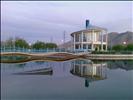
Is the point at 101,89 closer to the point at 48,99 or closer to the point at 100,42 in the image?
the point at 48,99

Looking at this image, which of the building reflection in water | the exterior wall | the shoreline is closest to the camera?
the building reflection in water

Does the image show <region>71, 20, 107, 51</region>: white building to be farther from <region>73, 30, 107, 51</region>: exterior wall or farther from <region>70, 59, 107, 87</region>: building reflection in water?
<region>70, 59, 107, 87</region>: building reflection in water

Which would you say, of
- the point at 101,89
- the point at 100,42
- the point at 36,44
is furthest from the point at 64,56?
the point at 101,89

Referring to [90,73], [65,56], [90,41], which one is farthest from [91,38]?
[90,73]

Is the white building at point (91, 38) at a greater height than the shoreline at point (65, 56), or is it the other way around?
the white building at point (91, 38)

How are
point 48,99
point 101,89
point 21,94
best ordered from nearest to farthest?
point 48,99
point 21,94
point 101,89

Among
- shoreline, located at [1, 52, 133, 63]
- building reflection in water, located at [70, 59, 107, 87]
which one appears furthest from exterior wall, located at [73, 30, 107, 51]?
building reflection in water, located at [70, 59, 107, 87]

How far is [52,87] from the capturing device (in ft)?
22.7

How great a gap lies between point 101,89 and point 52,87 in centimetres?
176

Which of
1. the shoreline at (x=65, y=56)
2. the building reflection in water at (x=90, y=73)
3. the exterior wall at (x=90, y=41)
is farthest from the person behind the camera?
the exterior wall at (x=90, y=41)

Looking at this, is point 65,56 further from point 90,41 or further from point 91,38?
point 91,38

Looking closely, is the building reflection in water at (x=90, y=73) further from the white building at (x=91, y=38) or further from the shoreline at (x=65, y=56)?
the white building at (x=91, y=38)

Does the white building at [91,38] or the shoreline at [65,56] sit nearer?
the shoreline at [65,56]

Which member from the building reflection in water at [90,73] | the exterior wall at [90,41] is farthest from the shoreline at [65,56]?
the building reflection in water at [90,73]
